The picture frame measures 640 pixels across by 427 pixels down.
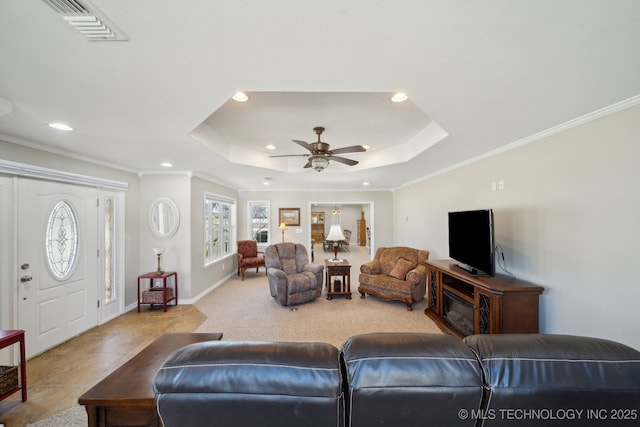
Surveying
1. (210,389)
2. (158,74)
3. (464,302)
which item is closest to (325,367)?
(210,389)

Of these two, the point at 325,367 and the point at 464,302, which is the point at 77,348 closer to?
the point at 325,367

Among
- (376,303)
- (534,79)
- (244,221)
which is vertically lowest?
(376,303)

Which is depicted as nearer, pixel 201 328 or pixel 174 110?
pixel 174 110

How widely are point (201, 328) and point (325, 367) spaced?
3208 mm

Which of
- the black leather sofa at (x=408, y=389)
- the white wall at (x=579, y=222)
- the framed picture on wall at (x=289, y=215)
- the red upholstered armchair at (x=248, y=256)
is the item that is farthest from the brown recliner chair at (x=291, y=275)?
the black leather sofa at (x=408, y=389)

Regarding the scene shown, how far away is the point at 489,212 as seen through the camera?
2.53 meters

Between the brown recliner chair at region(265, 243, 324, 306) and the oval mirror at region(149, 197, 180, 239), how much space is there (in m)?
1.72

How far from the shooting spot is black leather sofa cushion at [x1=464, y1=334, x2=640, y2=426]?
2.71ft

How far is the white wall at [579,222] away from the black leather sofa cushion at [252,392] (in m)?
2.44

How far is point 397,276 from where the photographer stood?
433cm

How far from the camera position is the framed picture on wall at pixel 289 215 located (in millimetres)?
6848

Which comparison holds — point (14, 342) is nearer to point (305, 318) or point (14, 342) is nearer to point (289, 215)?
point (305, 318)

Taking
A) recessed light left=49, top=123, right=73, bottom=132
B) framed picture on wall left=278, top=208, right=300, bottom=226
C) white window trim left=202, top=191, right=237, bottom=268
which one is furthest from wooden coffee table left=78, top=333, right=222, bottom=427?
framed picture on wall left=278, top=208, right=300, bottom=226

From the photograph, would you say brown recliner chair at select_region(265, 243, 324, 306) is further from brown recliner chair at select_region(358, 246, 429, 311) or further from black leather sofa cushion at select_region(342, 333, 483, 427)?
black leather sofa cushion at select_region(342, 333, 483, 427)
